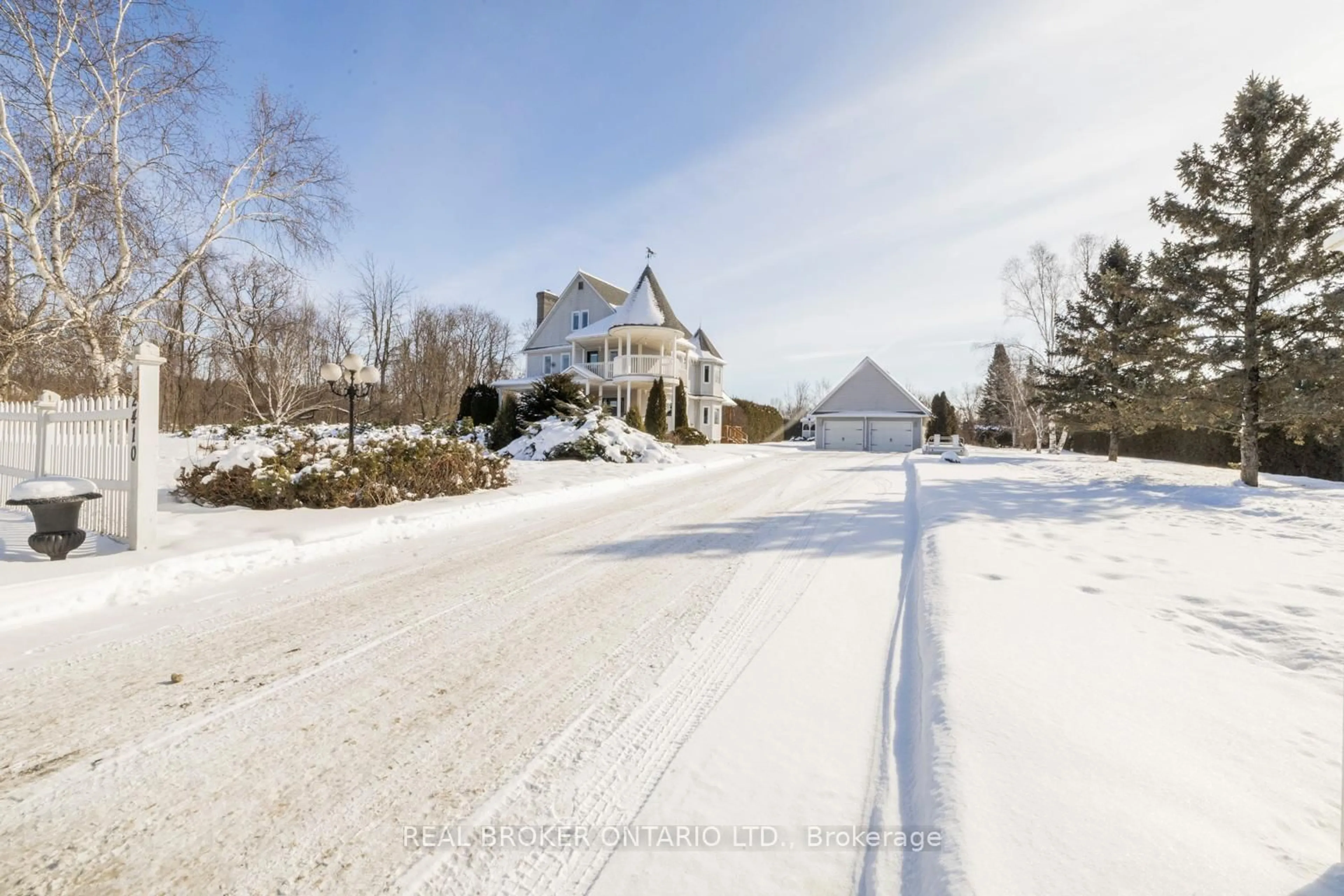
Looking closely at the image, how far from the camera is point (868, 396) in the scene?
3334cm

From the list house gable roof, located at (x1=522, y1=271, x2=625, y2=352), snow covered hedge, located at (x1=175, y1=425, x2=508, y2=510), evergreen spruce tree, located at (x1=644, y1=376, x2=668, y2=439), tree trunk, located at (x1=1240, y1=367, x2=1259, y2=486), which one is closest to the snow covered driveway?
snow covered hedge, located at (x1=175, y1=425, x2=508, y2=510)

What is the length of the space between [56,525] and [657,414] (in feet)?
68.0

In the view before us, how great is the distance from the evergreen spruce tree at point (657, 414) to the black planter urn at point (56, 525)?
20.2 m

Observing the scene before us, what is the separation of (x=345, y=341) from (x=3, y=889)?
43540 millimetres

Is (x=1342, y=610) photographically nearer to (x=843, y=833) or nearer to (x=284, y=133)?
(x=843, y=833)

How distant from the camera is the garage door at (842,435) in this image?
3281cm

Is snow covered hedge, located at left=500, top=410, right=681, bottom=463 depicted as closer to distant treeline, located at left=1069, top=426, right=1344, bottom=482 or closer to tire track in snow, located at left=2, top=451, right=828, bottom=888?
→ tire track in snow, located at left=2, top=451, right=828, bottom=888

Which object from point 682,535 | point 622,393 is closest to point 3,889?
point 682,535

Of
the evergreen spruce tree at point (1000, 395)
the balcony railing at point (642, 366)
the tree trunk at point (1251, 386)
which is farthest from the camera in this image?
the evergreen spruce tree at point (1000, 395)

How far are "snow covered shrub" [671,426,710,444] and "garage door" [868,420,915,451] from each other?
38.0 feet

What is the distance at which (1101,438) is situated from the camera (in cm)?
2859

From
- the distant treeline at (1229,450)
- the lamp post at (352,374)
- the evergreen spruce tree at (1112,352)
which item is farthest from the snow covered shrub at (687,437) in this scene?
the distant treeline at (1229,450)

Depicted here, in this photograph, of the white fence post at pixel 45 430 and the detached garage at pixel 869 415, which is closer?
the white fence post at pixel 45 430

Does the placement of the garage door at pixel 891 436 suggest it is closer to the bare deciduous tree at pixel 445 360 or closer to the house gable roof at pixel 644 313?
the house gable roof at pixel 644 313
